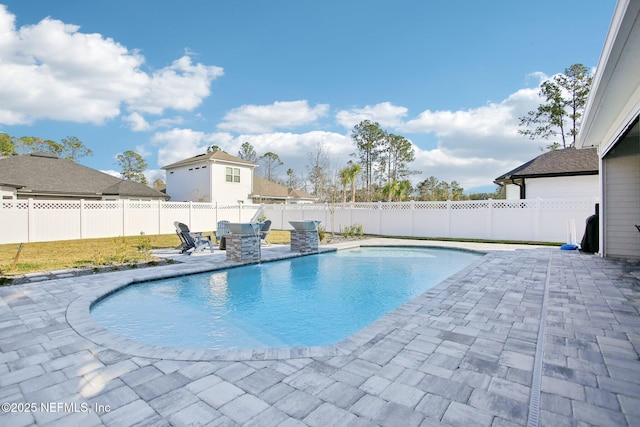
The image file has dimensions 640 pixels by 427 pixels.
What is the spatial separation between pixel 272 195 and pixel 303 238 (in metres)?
17.8

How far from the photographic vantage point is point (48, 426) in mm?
1929

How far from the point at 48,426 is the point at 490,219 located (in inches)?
593

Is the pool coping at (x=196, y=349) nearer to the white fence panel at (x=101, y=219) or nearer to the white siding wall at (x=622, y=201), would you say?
the white siding wall at (x=622, y=201)

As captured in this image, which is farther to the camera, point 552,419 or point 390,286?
point 390,286

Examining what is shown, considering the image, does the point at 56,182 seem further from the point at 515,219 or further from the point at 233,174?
the point at 515,219

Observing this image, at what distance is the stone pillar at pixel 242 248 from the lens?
8406mm

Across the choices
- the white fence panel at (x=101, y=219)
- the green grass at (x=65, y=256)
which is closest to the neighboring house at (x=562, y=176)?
the green grass at (x=65, y=256)

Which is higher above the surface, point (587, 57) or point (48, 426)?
point (587, 57)

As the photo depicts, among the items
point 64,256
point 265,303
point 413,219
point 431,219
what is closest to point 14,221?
point 64,256

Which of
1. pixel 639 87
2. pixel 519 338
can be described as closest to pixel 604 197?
pixel 639 87

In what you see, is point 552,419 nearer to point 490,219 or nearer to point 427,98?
point 490,219

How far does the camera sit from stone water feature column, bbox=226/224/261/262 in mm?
8391

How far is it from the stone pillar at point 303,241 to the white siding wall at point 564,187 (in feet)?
38.1

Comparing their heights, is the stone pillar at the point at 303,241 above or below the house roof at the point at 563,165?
below
